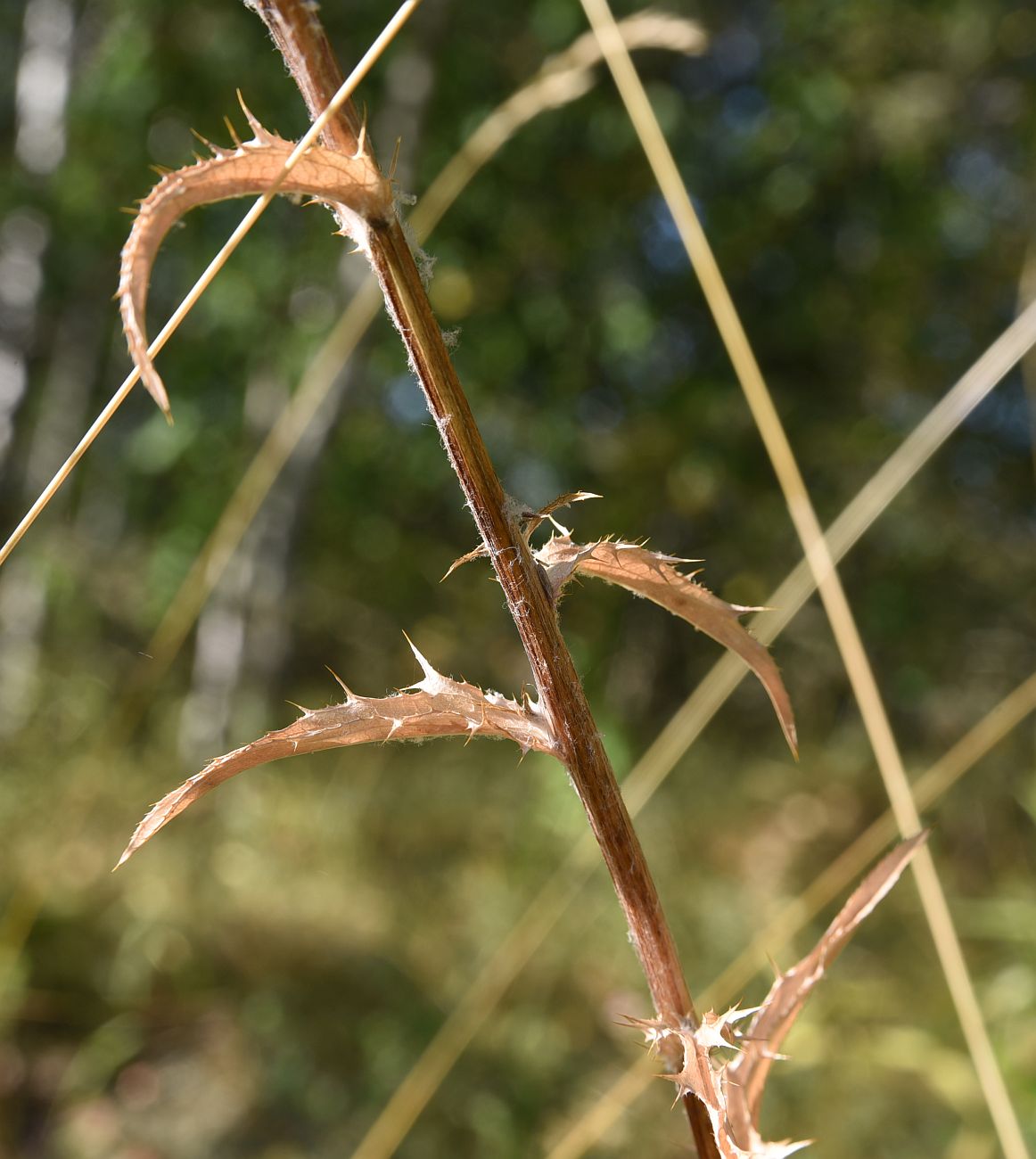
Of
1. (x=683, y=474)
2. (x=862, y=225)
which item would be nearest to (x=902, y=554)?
(x=683, y=474)

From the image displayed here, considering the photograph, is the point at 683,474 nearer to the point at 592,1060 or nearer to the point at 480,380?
the point at 480,380

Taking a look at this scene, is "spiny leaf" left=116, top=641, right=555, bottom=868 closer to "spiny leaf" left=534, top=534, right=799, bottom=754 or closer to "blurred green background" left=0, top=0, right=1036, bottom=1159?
"spiny leaf" left=534, top=534, right=799, bottom=754

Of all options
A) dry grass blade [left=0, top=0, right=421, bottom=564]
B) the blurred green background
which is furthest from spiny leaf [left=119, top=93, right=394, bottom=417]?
the blurred green background

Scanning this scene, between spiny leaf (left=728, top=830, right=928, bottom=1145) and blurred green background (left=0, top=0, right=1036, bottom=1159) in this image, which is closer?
spiny leaf (left=728, top=830, right=928, bottom=1145)

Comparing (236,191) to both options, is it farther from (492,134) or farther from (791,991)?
(492,134)

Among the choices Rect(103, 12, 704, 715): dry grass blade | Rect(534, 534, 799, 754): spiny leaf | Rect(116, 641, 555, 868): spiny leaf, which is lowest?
Rect(116, 641, 555, 868): spiny leaf

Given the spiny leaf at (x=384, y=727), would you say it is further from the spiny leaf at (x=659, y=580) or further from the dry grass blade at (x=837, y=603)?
the dry grass blade at (x=837, y=603)

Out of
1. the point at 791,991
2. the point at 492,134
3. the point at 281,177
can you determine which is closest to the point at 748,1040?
the point at 791,991
